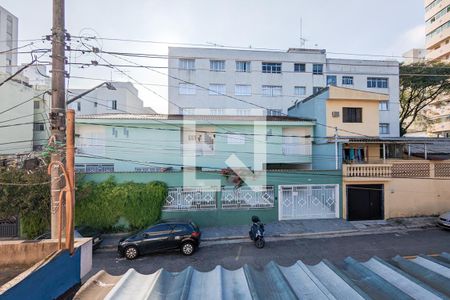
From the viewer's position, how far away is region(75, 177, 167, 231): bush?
1173 centimetres

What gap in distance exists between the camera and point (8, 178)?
10250 mm

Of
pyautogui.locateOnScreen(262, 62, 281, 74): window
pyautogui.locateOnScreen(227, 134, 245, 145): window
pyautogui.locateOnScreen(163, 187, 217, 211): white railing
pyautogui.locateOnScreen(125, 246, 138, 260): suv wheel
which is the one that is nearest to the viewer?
pyautogui.locateOnScreen(125, 246, 138, 260): suv wheel

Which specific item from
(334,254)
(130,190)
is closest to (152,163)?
(130,190)

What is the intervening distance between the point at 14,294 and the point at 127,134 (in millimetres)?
15621

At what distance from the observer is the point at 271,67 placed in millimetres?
27297

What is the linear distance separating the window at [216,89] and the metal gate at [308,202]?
608 inches

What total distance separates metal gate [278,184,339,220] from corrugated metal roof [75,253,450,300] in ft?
32.2

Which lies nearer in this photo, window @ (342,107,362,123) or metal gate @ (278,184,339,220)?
metal gate @ (278,184,339,220)

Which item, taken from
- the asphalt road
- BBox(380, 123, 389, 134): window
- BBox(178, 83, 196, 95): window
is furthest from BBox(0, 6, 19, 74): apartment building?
BBox(380, 123, 389, 134): window

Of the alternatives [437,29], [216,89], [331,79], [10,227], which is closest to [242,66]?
[216,89]

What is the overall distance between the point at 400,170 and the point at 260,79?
16381 millimetres

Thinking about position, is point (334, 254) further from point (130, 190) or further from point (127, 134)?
point (127, 134)

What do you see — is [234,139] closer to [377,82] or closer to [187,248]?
[187,248]

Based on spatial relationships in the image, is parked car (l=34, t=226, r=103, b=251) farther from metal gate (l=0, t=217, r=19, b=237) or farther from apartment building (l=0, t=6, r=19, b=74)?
apartment building (l=0, t=6, r=19, b=74)
